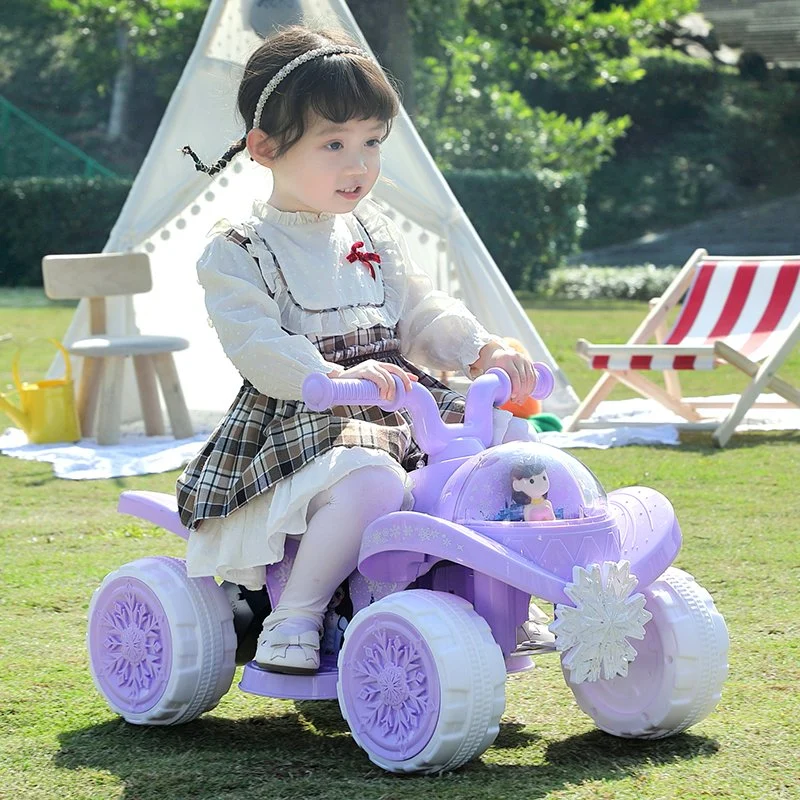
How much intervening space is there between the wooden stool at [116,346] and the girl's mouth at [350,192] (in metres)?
4.20

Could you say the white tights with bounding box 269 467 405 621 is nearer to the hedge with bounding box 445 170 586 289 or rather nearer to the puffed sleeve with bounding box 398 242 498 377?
the puffed sleeve with bounding box 398 242 498 377

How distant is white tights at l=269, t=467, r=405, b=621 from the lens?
8.52ft

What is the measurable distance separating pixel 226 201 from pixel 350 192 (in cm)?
465

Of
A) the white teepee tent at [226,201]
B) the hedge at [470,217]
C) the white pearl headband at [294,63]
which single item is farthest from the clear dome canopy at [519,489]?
the hedge at [470,217]

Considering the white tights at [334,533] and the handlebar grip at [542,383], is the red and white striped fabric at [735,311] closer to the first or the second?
the handlebar grip at [542,383]

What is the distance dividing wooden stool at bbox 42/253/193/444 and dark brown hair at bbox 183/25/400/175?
4.18 metres

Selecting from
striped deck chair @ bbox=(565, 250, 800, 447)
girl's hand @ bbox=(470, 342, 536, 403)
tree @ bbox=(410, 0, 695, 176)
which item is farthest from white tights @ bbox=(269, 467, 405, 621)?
tree @ bbox=(410, 0, 695, 176)

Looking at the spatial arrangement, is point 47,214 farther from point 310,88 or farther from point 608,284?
point 310,88

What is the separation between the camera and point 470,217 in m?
17.4

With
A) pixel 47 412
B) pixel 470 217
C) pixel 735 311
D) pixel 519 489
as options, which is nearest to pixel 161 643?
pixel 519 489

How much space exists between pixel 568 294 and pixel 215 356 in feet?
33.5

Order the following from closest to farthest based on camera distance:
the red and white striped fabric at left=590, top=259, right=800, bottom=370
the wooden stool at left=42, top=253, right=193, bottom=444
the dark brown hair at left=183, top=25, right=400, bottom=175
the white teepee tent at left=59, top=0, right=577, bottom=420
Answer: the dark brown hair at left=183, top=25, right=400, bottom=175, the red and white striped fabric at left=590, top=259, right=800, bottom=370, the wooden stool at left=42, top=253, right=193, bottom=444, the white teepee tent at left=59, top=0, right=577, bottom=420

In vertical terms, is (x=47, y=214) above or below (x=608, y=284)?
above

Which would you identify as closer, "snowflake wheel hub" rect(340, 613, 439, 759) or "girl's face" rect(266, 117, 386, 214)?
"snowflake wheel hub" rect(340, 613, 439, 759)
